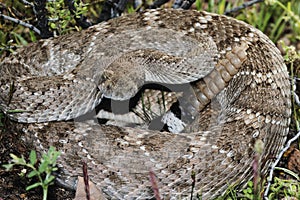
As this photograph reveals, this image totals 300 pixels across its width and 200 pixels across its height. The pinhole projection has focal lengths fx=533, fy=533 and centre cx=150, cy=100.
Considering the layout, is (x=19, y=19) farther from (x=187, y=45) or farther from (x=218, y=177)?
(x=218, y=177)

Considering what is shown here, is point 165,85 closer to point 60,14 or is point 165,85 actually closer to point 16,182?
point 60,14

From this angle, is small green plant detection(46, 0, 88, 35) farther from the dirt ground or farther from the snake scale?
the dirt ground

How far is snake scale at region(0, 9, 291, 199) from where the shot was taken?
476 centimetres

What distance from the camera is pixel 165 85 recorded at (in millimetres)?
5711

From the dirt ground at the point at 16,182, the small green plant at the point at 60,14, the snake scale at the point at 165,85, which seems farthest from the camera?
the small green plant at the point at 60,14

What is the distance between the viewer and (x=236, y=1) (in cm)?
757

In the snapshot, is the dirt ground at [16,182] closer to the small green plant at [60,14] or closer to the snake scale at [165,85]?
the snake scale at [165,85]

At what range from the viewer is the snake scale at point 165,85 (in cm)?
476

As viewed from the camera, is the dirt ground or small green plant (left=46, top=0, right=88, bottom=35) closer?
the dirt ground

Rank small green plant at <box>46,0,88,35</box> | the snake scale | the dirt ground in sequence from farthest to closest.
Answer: small green plant at <box>46,0,88,35</box>, the dirt ground, the snake scale

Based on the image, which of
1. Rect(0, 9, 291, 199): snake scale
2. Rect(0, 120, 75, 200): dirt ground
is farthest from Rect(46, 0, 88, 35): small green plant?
Rect(0, 120, 75, 200): dirt ground

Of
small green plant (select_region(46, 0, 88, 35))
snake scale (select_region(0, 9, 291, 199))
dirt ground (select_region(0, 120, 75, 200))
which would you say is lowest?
dirt ground (select_region(0, 120, 75, 200))

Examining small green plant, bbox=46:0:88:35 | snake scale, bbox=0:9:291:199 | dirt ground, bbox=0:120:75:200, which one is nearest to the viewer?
snake scale, bbox=0:9:291:199

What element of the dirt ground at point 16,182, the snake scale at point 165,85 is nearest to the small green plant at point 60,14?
the snake scale at point 165,85
